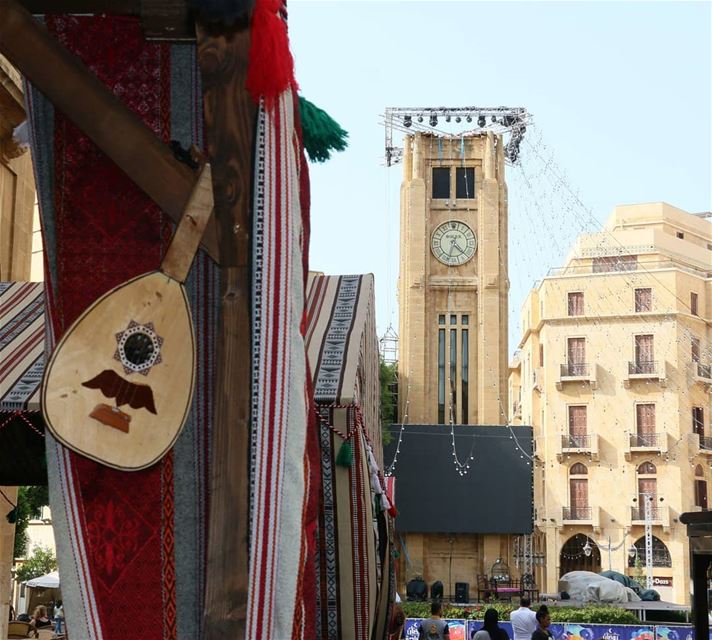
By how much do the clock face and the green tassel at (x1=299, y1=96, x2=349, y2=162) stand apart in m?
46.6

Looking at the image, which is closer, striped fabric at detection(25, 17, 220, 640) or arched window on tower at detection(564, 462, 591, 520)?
striped fabric at detection(25, 17, 220, 640)

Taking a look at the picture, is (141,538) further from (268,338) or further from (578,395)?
(578,395)

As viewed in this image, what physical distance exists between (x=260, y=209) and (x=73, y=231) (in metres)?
0.72

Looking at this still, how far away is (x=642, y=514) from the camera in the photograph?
4769 centimetres

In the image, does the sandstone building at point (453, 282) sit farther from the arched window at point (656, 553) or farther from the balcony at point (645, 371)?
the arched window at point (656, 553)

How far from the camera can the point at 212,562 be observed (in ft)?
10.7

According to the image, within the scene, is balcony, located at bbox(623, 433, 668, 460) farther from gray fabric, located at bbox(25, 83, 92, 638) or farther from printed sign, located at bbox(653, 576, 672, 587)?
gray fabric, located at bbox(25, 83, 92, 638)

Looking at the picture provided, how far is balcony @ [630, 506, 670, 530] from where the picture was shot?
1850 inches

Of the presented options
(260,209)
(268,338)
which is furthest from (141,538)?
(260,209)

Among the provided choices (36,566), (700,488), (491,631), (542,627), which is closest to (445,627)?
(491,631)

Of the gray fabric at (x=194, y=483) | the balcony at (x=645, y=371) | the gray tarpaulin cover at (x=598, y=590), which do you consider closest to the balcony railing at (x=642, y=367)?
the balcony at (x=645, y=371)

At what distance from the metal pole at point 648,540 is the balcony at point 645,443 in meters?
1.96

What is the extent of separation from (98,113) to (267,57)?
23.5 inches

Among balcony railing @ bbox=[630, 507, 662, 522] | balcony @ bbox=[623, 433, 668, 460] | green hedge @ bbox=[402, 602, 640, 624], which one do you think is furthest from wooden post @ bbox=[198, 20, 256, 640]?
balcony @ bbox=[623, 433, 668, 460]
